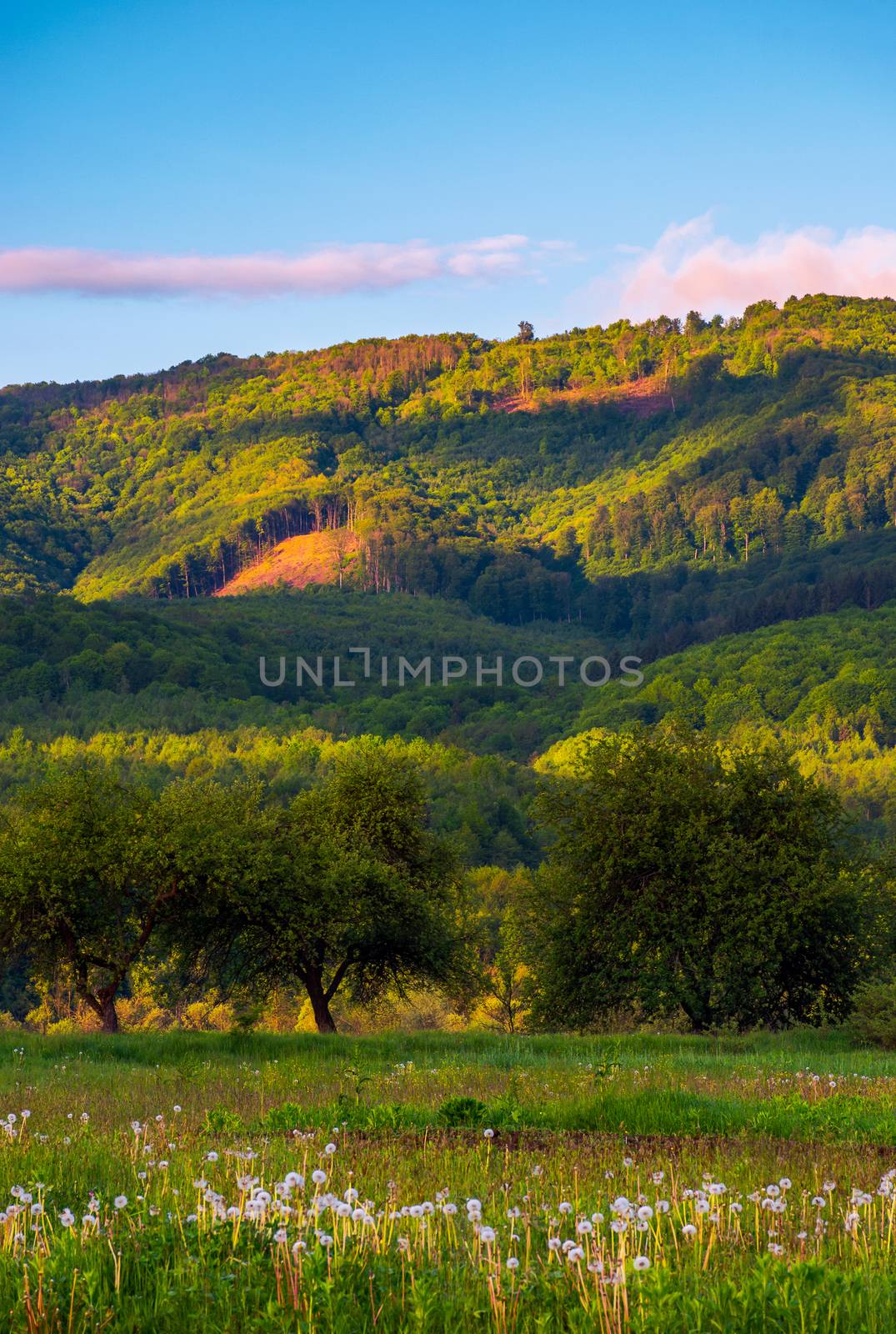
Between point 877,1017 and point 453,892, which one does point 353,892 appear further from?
point 877,1017

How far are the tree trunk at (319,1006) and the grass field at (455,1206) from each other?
935 inches

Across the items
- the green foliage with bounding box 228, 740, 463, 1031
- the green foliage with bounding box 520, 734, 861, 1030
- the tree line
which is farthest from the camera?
the green foliage with bounding box 520, 734, 861, 1030

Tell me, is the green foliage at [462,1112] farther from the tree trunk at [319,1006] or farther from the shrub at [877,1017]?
the tree trunk at [319,1006]

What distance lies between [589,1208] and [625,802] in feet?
115

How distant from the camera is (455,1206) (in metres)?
6.16

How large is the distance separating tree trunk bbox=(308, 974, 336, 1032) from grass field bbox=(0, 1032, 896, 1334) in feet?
77.9

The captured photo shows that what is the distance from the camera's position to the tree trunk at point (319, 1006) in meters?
40.8

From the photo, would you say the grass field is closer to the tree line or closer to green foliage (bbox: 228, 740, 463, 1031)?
the tree line

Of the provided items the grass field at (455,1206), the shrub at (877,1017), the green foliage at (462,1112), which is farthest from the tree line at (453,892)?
the green foliage at (462,1112)

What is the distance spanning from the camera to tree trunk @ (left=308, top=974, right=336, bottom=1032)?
40759 millimetres

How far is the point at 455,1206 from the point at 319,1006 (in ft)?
119

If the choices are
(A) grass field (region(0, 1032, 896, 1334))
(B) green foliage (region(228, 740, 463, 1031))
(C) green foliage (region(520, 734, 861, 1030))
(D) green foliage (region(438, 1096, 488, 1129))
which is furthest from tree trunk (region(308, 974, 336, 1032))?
(D) green foliage (region(438, 1096, 488, 1129))

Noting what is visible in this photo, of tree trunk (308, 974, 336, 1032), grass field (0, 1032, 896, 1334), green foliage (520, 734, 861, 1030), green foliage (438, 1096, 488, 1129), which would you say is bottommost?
tree trunk (308, 974, 336, 1032)

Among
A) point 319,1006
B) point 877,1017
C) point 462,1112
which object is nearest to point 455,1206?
point 462,1112
